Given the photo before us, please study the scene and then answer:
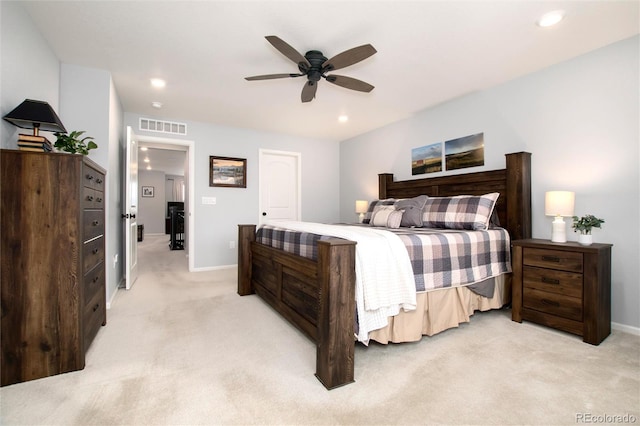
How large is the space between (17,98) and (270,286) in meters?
2.27

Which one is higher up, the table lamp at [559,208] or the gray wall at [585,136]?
the gray wall at [585,136]

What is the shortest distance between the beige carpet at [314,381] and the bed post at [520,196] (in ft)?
A: 3.08

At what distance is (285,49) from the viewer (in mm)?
2076

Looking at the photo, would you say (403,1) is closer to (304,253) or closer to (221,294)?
(304,253)

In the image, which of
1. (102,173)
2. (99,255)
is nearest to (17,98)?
(102,173)

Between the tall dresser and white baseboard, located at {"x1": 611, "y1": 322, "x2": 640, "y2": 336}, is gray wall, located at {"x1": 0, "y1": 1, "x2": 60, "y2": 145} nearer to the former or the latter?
the tall dresser

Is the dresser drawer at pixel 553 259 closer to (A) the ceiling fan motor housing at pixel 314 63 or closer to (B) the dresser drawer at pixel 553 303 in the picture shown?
(B) the dresser drawer at pixel 553 303

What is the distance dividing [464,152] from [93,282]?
12.8 feet

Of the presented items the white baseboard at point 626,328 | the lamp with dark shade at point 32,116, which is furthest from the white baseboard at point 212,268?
the white baseboard at point 626,328

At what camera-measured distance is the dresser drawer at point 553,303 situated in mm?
2248

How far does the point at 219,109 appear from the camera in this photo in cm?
404

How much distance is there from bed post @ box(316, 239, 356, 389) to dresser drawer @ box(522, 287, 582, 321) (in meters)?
1.80

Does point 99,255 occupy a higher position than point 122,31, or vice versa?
point 122,31

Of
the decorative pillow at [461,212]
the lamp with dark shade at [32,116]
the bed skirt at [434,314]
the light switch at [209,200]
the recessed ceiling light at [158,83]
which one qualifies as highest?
the recessed ceiling light at [158,83]
